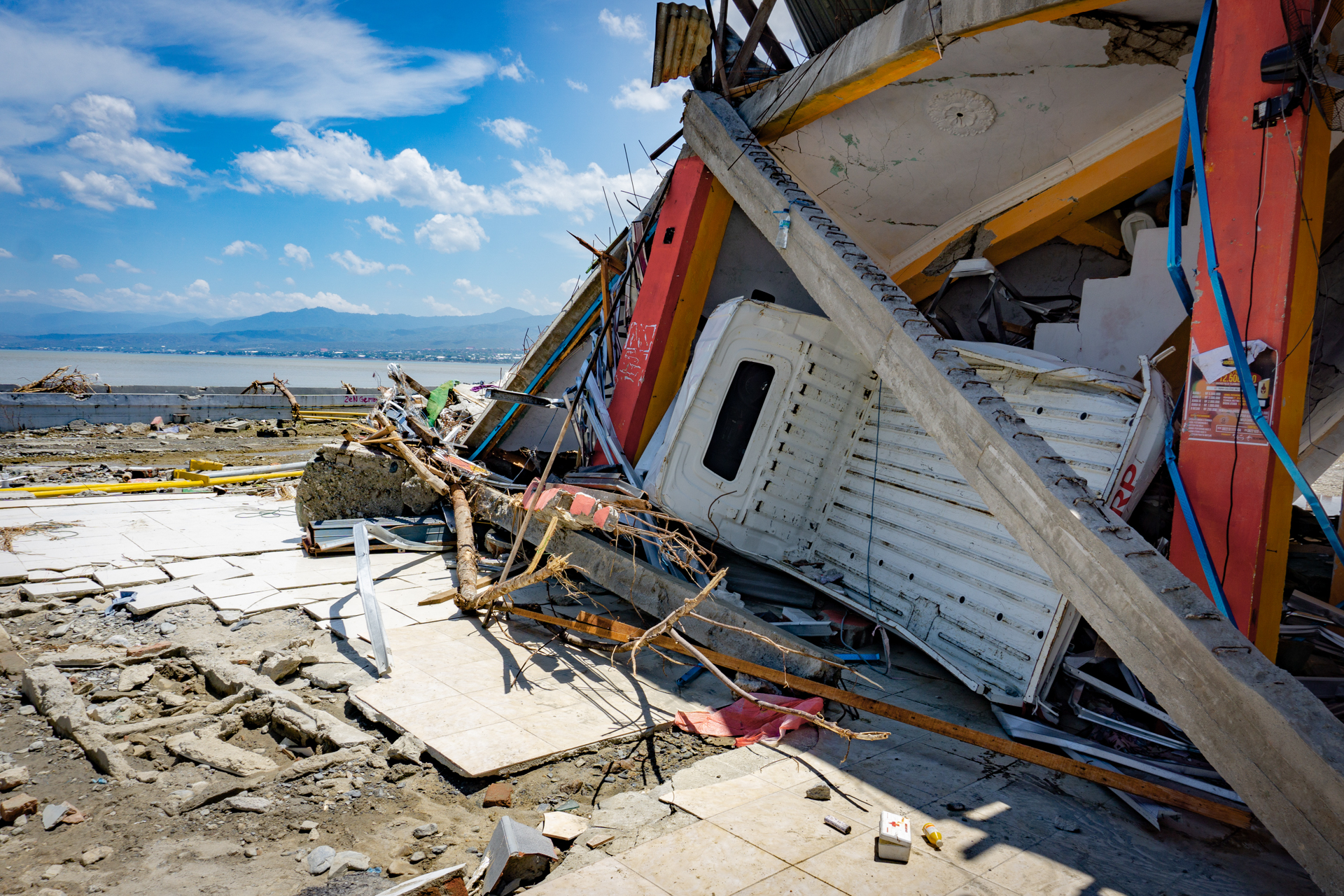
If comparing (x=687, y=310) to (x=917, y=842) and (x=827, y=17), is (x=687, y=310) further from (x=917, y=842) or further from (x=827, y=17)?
(x=917, y=842)

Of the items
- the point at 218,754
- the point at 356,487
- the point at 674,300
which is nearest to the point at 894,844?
the point at 218,754

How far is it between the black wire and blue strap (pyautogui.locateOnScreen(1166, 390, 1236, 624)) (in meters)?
0.11

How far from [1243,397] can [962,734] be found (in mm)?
2488

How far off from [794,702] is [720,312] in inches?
149

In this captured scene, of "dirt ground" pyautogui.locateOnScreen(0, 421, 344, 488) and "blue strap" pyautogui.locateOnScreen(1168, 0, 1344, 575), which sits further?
"dirt ground" pyautogui.locateOnScreen(0, 421, 344, 488)

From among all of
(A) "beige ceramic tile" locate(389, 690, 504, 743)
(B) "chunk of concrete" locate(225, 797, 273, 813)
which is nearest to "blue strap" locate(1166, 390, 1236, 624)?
(A) "beige ceramic tile" locate(389, 690, 504, 743)

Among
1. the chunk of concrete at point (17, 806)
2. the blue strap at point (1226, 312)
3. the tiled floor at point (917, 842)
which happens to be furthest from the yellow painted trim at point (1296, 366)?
the chunk of concrete at point (17, 806)

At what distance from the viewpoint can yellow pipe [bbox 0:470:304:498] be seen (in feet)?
32.1

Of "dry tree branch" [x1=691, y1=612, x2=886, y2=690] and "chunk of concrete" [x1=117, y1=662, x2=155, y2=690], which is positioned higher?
"dry tree branch" [x1=691, y1=612, x2=886, y2=690]

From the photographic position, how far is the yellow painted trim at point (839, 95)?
6.03 m

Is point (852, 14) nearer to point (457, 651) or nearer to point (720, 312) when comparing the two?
point (720, 312)

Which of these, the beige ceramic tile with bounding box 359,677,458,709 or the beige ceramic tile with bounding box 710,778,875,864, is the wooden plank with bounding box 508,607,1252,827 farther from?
the beige ceramic tile with bounding box 359,677,458,709

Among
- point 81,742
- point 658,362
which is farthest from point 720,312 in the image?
point 81,742

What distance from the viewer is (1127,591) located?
3.44 m
